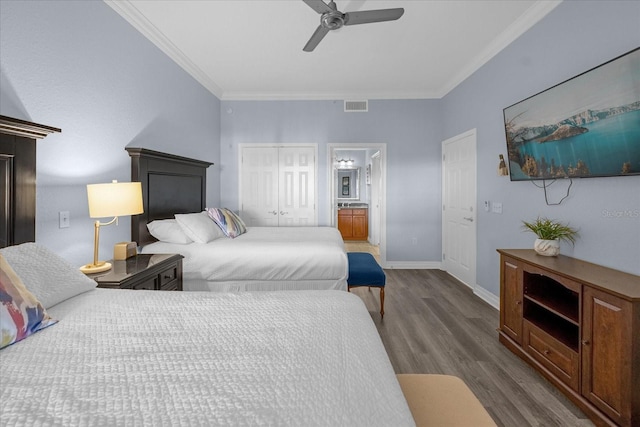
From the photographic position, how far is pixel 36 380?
83 centimetres

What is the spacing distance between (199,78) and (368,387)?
4.48m

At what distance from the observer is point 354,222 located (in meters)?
8.22

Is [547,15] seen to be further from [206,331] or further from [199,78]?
[199,78]

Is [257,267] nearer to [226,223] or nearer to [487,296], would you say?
[226,223]

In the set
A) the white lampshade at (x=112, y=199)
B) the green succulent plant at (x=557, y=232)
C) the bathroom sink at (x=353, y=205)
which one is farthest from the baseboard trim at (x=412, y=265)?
the white lampshade at (x=112, y=199)

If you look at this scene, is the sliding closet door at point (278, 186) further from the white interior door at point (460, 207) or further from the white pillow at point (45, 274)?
the white pillow at point (45, 274)

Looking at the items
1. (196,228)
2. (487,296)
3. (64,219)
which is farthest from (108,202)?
(487,296)

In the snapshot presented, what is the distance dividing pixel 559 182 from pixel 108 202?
11.2 feet

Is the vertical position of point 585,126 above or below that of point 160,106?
below

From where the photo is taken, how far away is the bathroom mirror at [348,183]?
9.05m

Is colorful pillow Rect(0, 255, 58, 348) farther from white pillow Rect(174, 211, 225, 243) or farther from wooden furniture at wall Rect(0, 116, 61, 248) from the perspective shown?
white pillow Rect(174, 211, 225, 243)

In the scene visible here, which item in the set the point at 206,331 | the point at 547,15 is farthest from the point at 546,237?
the point at 206,331

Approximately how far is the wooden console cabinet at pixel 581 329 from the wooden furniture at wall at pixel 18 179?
3.24 m

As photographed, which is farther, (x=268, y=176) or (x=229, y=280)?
(x=268, y=176)
